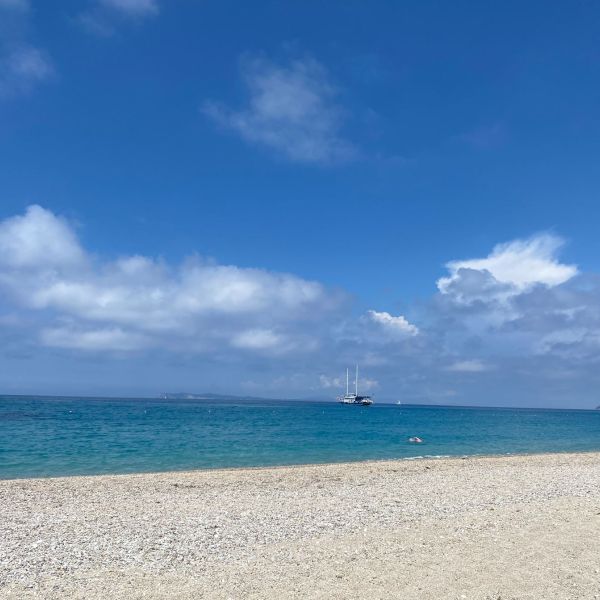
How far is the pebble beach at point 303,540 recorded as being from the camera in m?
8.86

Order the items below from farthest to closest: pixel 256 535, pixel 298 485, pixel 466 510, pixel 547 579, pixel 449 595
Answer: pixel 298 485 < pixel 466 510 < pixel 256 535 < pixel 547 579 < pixel 449 595

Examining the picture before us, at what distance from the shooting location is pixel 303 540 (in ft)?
37.8

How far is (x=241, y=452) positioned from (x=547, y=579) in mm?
28931

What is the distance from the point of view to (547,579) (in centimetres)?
916

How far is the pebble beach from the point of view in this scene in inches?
349

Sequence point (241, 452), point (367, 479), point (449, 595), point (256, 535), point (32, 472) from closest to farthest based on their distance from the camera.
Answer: point (449, 595) → point (256, 535) → point (367, 479) → point (32, 472) → point (241, 452)

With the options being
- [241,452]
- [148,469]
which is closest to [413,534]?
[148,469]

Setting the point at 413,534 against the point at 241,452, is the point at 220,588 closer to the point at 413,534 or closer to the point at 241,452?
the point at 413,534

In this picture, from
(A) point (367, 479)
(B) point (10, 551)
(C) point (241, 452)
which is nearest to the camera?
(B) point (10, 551)

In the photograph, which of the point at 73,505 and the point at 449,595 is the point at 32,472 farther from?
the point at 449,595

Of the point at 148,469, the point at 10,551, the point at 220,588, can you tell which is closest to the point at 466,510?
the point at 220,588

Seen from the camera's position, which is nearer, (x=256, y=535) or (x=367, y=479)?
(x=256, y=535)

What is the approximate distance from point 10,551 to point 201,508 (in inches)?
211

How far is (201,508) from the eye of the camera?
14945 millimetres
